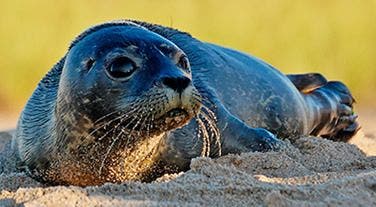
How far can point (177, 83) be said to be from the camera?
9.77 feet

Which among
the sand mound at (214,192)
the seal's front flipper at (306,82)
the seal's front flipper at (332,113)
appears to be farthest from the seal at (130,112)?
Answer: the seal's front flipper at (306,82)

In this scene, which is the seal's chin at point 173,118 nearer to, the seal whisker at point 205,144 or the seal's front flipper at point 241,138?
the seal whisker at point 205,144

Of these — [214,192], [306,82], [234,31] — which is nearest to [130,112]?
[214,192]

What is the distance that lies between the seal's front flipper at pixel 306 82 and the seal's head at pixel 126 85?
2336 millimetres

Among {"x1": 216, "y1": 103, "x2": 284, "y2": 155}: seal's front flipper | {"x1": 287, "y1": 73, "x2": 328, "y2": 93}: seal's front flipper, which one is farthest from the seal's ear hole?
{"x1": 287, "y1": 73, "x2": 328, "y2": 93}: seal's front flipper

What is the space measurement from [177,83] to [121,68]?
0.26 meters

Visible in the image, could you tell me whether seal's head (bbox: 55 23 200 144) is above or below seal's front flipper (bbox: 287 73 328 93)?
above

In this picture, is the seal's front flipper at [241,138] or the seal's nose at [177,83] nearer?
the seal's nose at [177,83]

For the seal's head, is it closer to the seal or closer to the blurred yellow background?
the seal

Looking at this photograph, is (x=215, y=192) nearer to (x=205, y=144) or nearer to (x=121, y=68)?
(x=121, y=68)

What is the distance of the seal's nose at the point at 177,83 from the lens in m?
2.96

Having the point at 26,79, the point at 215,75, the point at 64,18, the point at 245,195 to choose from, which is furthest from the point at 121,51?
the point at 64,18

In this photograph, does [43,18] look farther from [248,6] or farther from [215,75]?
[215,75]

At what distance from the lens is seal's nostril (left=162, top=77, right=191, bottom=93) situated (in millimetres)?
2963
